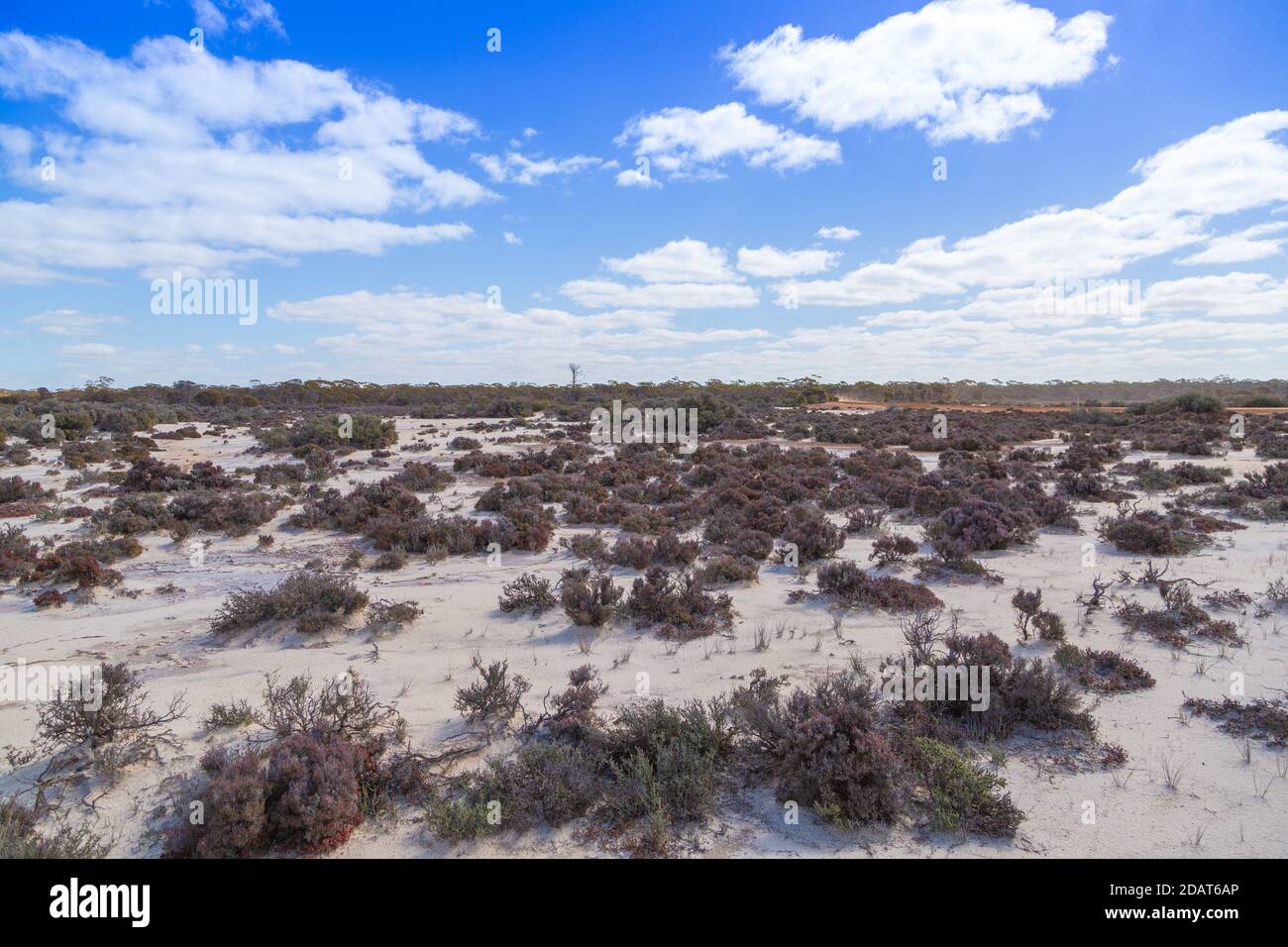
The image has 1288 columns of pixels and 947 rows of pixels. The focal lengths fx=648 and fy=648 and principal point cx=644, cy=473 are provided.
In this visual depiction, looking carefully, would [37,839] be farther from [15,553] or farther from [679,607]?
[15,553]

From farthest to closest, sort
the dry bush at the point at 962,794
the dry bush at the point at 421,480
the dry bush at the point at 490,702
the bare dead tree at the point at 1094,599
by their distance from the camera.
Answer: the dry bush at the point at 421,480, the bare dead tree at the point at 1094,599, the dry bush at the point at 490,702, the dry bush at the point at 962,794

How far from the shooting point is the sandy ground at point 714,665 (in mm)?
3854

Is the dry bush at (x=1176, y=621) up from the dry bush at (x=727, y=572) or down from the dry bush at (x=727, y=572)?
down

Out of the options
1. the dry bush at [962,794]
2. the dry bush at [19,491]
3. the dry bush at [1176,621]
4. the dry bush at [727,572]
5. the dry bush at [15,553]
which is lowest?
the dry bush at [962,794]

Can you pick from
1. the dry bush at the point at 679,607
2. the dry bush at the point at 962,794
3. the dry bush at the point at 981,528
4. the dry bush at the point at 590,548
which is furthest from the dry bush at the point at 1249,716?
the dry bush at the point at 590,548

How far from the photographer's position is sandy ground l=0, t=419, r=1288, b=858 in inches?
152

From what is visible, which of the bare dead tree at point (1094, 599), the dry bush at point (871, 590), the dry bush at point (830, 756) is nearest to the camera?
the dry bush at point (830, 756)

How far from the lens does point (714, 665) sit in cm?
641

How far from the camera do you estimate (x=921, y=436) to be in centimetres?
2788

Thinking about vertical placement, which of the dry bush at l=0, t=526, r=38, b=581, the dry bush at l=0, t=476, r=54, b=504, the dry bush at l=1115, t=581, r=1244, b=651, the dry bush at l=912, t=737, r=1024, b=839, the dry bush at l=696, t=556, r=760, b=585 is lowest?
the dry bush at l=912, t=737, r=1024, b=839

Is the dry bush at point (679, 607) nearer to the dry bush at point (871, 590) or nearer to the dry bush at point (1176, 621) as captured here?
the dry bush at point (871, 590)

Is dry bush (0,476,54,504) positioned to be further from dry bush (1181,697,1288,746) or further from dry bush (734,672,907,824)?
dry bush (1181,697,1288,746)

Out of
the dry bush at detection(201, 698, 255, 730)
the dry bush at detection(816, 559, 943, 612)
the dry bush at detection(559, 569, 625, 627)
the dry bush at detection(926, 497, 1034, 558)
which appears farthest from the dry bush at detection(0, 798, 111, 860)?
the dry bush at detection(926, 497, 1034, 558)
